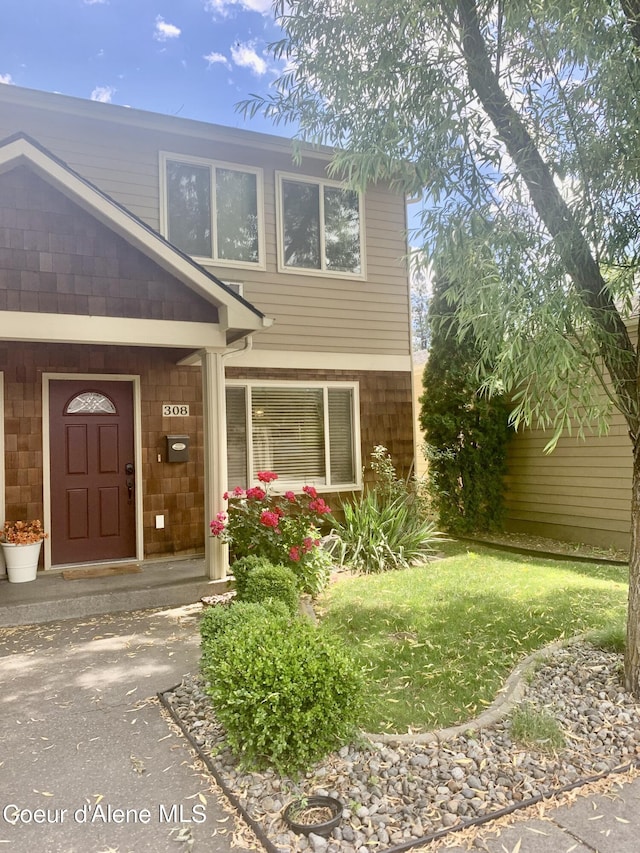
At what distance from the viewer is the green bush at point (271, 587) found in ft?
16.1

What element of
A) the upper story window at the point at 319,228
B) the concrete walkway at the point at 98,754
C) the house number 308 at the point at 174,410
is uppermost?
the upper story window at the point at 319,228

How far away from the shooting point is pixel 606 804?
8.70ft

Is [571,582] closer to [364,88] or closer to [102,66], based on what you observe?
[364,88]

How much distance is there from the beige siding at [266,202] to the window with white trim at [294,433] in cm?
65

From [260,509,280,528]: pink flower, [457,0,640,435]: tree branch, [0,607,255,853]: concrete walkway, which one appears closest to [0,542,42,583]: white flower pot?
[0,607,255,853]: concrete walkway

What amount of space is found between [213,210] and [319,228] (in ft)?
5.37

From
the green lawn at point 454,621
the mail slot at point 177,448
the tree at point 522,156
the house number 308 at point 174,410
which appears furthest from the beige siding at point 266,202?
the green lawn at point 454,621

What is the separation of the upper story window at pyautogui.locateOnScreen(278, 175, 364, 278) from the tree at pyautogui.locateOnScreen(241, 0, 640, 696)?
4.63 m

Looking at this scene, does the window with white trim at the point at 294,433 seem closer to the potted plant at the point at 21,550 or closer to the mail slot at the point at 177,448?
the mail slot at the point at 177,448

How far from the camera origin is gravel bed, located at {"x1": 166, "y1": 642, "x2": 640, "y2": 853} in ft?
8.21

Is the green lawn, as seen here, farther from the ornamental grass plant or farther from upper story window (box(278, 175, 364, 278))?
upper story window (box(278, 175, 364, 278))

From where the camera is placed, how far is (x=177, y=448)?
25.3 ft

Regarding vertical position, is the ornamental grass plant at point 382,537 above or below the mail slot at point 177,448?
below

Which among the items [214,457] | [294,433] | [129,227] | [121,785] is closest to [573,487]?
[294,433]
